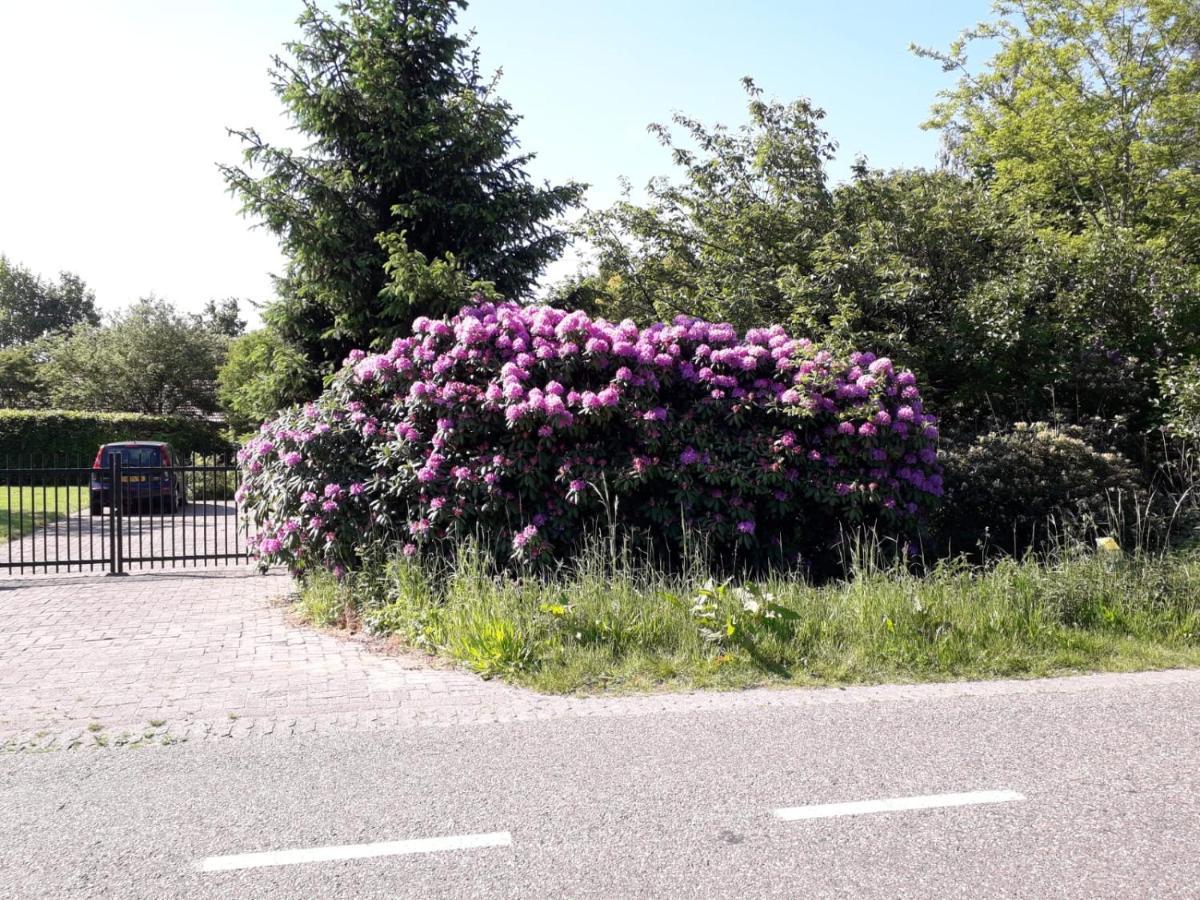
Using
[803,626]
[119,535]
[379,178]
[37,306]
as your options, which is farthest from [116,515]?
[37,306]

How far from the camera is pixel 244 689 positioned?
5629mm

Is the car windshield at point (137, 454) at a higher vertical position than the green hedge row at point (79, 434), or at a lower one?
lower

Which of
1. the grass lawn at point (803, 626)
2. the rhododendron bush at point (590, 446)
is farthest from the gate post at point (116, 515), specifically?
A: the grass lawn at point (803, 626)

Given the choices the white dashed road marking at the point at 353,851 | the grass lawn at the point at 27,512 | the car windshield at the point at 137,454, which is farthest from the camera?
the car windshield at the point at 137,454

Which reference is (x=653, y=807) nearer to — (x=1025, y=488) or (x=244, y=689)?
(x=244, y=689)

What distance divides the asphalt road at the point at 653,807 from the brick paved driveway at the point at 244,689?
0.24 metres

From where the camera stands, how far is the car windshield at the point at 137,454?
61.6 ft

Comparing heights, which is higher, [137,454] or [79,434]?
[79,434]

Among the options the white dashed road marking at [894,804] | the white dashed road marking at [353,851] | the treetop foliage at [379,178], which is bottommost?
the white dashed road marking at [894,804]

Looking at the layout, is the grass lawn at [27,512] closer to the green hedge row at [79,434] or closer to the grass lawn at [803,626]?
the green hedge row at [79,434]

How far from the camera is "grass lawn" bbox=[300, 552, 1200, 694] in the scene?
578 cm

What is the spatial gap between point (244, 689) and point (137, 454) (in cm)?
1557

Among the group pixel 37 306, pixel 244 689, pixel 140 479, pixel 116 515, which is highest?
pixel 37 306

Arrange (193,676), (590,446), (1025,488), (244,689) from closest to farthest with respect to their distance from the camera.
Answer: (244,689)
(193,676)
(590,446)
(1025,488)
